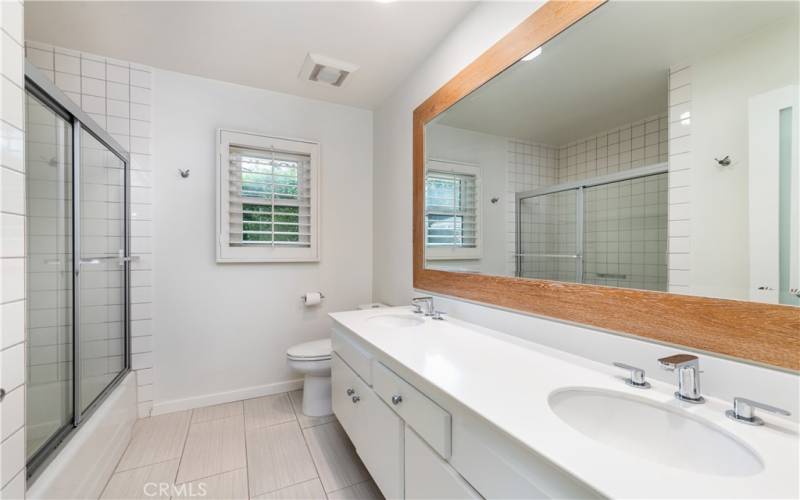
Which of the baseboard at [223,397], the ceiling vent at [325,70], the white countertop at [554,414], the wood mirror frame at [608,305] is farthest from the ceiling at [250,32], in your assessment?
the baseboard at [223,397]


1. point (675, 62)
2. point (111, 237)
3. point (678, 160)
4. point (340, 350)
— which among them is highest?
point (675, 62)

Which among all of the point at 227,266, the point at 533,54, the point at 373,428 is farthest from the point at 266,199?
the point at 533,54

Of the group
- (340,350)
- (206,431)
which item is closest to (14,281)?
(340,350)

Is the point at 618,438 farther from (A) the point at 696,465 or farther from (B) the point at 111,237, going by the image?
(B) the point at 111,237

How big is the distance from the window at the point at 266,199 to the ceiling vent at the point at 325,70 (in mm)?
495

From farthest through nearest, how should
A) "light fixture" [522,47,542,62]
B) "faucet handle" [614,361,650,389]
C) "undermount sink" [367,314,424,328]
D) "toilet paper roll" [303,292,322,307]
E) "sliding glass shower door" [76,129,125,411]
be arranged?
"toilet paper roll" [303,292,322,307], "undermount sink" [367,314,424,328], "sliding glass shower door" [76,129,125,411], "light fixture" [522,47,542,62], "faucet handle" [614,361,650,389]

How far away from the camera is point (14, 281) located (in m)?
0.88

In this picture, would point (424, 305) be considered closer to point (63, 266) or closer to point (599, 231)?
point (599, 231)

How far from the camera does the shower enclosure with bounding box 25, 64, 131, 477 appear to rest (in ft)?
4.35

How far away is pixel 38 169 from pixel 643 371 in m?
2.45

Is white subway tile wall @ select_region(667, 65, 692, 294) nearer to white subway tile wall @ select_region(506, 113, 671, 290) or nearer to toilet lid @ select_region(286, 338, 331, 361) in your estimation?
white subway tile wall @ select_region(506, 113, 671, 290)

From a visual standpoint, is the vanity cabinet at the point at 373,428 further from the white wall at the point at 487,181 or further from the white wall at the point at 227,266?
the white wall at the point at 227,266

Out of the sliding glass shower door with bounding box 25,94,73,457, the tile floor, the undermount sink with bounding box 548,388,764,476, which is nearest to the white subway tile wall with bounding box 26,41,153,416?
the tile floor

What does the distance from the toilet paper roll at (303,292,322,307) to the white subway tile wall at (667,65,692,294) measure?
2.22 m
